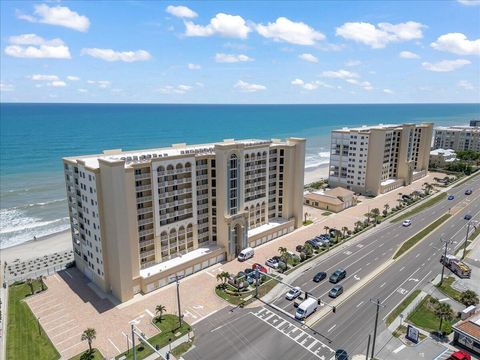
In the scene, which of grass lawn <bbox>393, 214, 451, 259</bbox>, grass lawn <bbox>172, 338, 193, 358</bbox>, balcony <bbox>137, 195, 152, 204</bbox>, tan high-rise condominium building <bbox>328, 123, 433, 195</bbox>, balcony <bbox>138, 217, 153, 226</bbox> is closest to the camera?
grass lawn <bbox>172, 338, 193, 358</bbox>

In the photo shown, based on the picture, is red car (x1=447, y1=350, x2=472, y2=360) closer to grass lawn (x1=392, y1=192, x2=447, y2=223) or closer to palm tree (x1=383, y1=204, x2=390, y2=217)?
grass lawn (x1=392, y1=192, x2=447, y2=223)

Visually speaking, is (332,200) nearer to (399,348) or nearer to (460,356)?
(399,348)

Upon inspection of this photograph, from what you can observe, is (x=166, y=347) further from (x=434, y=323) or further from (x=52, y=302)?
(x=434, y=323)

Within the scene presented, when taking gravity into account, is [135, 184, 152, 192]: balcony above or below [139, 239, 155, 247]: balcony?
above

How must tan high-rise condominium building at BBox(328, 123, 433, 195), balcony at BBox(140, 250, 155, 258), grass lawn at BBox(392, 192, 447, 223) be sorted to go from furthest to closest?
tan high-rise condominium building at BBox(328, 123, 433, 195) < grass lawn at BBox(392, 192, 447, 223) < balcony at BBox(140, 250, 155, 258)

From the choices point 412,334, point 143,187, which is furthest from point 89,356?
point 412,334

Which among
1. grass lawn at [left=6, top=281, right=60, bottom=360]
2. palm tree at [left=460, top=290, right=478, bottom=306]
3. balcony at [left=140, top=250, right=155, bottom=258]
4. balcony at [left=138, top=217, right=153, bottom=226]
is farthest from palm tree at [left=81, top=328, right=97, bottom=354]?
palm tree at [left=460, top=290, right=478, bottom=306]

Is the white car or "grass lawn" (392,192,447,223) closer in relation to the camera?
the white car

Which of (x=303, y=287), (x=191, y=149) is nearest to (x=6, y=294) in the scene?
(x=191, y=149)

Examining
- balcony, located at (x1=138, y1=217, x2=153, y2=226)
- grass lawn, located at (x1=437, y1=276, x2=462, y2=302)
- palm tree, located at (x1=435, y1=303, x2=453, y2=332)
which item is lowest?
grass lawn, located at (x1=437, y1=276, x2=462, y2=302)
